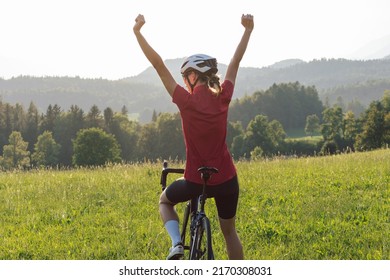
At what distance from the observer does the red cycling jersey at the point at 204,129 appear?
15.1 ft

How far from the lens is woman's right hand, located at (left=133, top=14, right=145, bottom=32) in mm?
4930

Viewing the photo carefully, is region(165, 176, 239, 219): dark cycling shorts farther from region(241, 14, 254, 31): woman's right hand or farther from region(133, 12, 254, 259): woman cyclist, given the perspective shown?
region(241, 14, 254, 31): woman's right hand

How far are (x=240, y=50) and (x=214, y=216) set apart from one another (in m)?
4.89

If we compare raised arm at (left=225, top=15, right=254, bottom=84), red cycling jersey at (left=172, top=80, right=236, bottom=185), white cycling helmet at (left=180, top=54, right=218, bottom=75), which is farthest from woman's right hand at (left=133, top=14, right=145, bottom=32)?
raised arm at (left=225, top=15, right=254, bottom=84)

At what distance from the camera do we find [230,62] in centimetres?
522

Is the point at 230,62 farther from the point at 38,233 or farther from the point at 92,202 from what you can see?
the point at 92,202

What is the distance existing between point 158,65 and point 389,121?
70667 millimetres

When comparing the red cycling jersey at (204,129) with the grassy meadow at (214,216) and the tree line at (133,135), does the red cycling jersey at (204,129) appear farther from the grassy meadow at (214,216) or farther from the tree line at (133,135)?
the tree line at (133,135)

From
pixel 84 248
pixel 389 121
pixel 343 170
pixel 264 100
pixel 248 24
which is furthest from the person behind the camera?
pixel 264 100

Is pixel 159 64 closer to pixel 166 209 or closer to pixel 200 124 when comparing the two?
pixel 200 124

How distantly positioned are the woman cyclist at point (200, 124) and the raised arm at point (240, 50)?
0.16 m

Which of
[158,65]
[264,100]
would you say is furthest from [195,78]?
[264,100]

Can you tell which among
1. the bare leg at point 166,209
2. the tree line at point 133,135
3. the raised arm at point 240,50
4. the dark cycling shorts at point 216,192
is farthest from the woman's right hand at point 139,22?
the tree line at point 133,135
